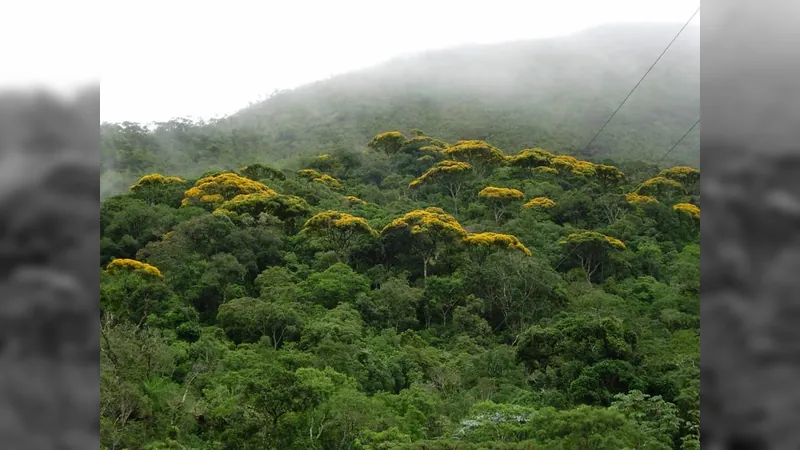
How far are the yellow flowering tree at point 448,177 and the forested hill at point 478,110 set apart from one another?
2024 millimetres

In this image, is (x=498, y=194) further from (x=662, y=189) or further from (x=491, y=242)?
(x=662, y=189)

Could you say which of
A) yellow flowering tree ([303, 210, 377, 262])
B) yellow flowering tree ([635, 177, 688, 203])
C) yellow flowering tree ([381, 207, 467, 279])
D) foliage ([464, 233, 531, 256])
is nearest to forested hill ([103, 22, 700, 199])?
yellow flowering tree ([635, 177, 688, 203])

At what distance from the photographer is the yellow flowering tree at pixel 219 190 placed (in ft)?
41.1

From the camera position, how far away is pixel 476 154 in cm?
1461

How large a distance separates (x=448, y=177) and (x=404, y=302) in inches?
168

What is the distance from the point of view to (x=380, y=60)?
1783cm

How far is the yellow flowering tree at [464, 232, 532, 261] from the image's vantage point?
36.7 ft

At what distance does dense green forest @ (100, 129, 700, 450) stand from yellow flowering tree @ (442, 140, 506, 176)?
0.13 feet

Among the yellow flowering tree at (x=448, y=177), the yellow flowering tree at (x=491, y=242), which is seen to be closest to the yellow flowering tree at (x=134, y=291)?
the yellow flowering tree at (x=491, y=242)

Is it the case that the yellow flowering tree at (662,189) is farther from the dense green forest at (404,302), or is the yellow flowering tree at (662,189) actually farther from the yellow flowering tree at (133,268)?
the yellow flowering tree at (133,268)
